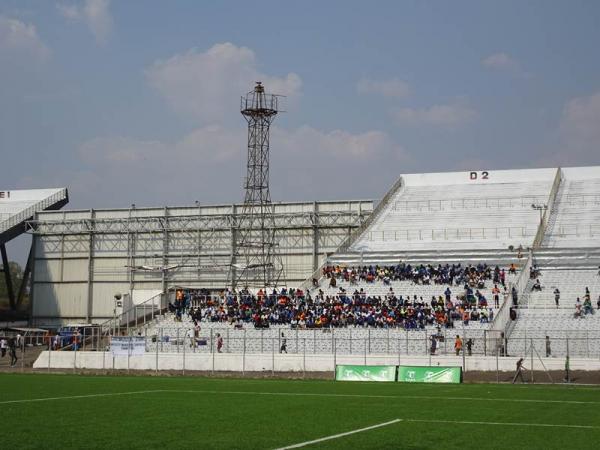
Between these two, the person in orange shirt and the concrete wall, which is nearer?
the concrete wall

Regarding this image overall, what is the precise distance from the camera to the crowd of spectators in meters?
53.8

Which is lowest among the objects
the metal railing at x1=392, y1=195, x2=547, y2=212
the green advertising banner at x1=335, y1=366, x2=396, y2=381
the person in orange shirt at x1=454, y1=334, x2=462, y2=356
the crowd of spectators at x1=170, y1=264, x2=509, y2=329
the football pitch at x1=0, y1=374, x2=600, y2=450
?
the green advertising banner at x1=335, y1=366, x2=396, y2=381

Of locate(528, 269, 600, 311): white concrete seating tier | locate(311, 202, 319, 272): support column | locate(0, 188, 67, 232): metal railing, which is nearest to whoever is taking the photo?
locate(528, 269, 600, 311): white concrete seating tier

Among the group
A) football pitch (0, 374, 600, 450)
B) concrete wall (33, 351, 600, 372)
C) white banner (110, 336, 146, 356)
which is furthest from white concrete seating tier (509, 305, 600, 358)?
white banner (110, 336, 146, 356)

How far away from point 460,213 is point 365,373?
34.3m

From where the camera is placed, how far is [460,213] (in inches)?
2928

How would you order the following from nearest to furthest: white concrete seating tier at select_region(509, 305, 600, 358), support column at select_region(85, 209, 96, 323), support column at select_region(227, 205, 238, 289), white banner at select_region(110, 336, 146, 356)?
white concrete seating tier at select_region(509, 305, 600, 358), white banner at select_region(110, 336, 146, 356), support column at select_region(227, 205, 238, 289), support column at select_region(85, 209, 96, 323)

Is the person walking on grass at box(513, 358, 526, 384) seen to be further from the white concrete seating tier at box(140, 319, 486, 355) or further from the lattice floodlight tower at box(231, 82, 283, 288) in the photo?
the lattice floodlight tower at box(231, 82, 283, 288)

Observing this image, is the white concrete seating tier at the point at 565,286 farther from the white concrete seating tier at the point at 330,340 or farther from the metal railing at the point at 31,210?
the metal railing at the point at 31,210

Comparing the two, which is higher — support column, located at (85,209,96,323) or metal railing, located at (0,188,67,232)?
metal railing, located at (0,188,67,232)

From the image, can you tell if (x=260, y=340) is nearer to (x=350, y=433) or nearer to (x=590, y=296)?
(x=590, y=296)

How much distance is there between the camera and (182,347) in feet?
174

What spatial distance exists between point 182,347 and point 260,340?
4584 millimetres

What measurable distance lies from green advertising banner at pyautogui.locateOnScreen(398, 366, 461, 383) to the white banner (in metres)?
16.8
